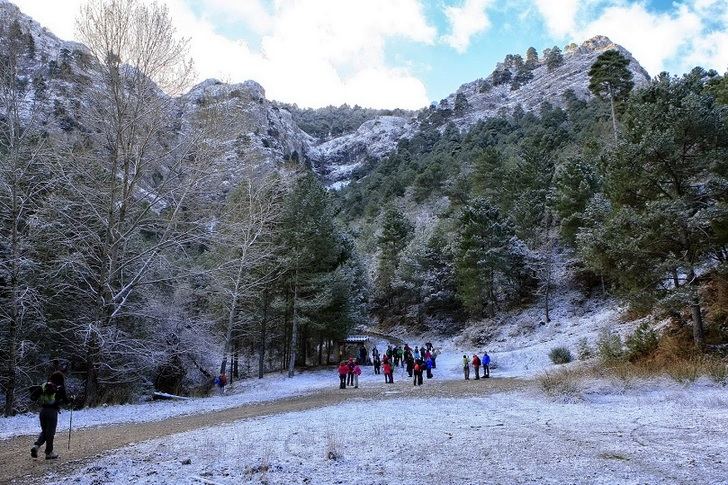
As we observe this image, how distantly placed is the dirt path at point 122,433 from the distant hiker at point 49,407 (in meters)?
0.20

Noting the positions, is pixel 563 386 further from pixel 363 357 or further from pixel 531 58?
pixel 531 58

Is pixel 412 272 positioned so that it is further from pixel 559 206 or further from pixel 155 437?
pixel 155 437

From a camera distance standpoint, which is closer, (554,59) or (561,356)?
(561,356)

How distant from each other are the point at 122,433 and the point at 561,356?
1890cm

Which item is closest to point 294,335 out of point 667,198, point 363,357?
point 363,357

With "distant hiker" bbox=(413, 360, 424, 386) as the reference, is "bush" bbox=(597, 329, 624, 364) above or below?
above

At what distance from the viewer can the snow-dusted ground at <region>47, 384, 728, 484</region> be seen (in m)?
5.48

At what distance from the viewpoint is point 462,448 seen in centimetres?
701

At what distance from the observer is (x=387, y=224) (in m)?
52.4

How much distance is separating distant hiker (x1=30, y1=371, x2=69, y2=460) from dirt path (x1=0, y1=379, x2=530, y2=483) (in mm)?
199

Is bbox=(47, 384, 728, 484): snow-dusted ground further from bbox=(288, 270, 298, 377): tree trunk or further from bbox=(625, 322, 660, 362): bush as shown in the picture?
bbox=(288, 270, 298, 377): tree trunk

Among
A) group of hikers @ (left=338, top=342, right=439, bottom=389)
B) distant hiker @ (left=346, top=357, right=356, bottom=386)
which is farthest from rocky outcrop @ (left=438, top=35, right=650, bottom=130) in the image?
distant hiker @ (left=346, top=357, right=356, bottom=386)

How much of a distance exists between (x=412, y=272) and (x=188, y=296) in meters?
27.4

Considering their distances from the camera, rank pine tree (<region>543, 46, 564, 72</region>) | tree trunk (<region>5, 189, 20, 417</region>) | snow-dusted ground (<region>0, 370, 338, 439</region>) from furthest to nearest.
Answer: pine tree (<region>543, 46, 564, 72</region>)
tree trunk (<region>5, 189, 20, 417</region>)
snow-dusted ground (<region>0, 370, 338, 439</region>)
